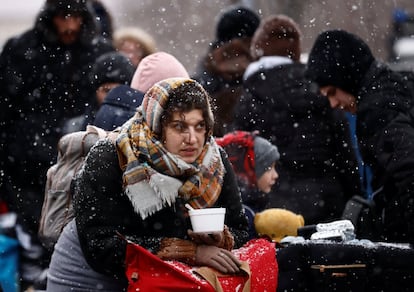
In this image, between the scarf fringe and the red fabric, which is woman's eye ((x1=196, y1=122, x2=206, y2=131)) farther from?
the red fabric

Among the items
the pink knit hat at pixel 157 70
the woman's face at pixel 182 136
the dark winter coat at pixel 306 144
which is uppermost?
the pink knit hat at pixel 157 70

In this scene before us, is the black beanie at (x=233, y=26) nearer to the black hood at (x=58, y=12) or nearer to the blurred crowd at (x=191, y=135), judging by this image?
the blurred crowd at (x=191, y=135)

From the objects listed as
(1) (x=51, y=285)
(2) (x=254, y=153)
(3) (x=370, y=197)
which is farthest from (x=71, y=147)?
(3) (x=370, y=197)

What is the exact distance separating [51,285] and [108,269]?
440mm

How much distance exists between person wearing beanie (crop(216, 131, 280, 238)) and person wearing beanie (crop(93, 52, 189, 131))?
0.70 metres

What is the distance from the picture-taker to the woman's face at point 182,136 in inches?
221

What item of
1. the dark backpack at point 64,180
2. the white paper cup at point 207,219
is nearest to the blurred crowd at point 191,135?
the white paper cup at point 207,219

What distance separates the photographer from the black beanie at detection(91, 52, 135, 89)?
8102mm

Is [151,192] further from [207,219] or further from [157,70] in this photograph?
[157,70]

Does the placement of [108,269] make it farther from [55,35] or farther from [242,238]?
[55,35]

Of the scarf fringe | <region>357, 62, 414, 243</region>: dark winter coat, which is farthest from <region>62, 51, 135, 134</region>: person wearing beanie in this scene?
the scarf fringe

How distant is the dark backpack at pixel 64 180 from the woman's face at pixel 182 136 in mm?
900

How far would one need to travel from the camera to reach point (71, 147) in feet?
21.4

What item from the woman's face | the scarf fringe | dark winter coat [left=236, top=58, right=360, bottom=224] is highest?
the woman's face
